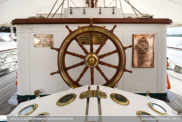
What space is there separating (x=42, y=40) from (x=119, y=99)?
133 centimetres

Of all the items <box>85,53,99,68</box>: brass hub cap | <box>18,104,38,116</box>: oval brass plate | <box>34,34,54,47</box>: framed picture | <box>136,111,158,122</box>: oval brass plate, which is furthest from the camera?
<box>34,34,54,47</box>: framed picture

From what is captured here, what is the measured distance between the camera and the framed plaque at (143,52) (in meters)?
1.59

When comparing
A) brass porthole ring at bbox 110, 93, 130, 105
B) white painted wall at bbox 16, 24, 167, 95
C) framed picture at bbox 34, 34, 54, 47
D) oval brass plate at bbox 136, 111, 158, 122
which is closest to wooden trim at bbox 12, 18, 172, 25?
white painted wall at bbox 16, 24, 167, 95

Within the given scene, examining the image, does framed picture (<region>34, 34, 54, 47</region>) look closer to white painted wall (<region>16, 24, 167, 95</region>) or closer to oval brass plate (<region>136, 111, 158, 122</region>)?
white painted wall (<region>16, 24, 167, 95</region>)

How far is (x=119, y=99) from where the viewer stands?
0.84 metres

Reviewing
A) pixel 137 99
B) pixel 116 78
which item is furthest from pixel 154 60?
pixel 137 99

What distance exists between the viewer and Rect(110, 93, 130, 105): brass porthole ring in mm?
802

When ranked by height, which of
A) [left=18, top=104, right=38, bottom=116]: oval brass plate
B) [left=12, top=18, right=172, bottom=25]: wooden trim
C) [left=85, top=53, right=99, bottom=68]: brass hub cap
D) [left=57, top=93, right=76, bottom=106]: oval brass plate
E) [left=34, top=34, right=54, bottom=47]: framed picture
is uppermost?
[left=12, top=18, right=172, bottom=25]: wooden trim

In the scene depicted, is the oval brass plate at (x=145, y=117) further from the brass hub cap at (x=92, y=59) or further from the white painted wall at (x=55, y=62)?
the white painted wall at (x=55, y=62)

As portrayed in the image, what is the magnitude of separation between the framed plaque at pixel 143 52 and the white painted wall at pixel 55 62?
6 centimetres

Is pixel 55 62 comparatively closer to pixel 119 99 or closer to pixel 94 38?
pixel 94 38

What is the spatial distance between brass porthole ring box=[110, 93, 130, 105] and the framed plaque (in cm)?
85

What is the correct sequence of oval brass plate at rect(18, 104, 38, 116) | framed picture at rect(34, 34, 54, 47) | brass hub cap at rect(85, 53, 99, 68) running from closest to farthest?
oval brass plate at rect(18, 104, 38, 116), brass hub cap at rect(85, 53, 99, 68), framed picture at rect(34, 34, 54, 47)

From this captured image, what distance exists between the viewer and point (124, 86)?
5.40 ft
